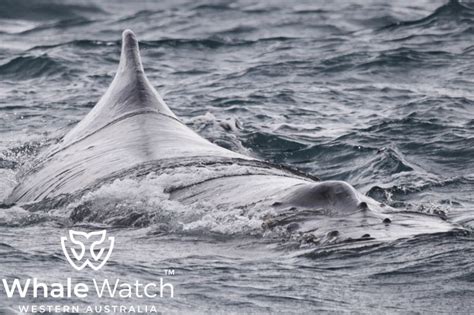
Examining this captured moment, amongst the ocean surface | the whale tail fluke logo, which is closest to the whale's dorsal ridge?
the ocean surface

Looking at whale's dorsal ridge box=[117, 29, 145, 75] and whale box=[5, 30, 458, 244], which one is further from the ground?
whale's dorsal ridge box=[117, 29, 145, 75]

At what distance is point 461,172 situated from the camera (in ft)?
45.2

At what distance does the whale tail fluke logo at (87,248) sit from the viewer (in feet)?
27.6

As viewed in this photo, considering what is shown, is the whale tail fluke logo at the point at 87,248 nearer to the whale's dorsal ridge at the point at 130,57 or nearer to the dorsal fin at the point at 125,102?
the dorsal fin at the point at 125,102

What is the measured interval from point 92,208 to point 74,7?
21.1 m

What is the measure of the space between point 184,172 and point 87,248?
175cm

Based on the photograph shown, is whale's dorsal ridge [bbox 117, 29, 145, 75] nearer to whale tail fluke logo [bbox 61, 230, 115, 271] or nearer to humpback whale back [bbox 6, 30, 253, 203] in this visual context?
humpback whale back [bbox 6, 30, 253, 203]

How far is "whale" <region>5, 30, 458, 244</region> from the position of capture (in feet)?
28.2

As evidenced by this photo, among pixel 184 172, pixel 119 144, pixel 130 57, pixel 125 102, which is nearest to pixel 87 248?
pixel 184 172

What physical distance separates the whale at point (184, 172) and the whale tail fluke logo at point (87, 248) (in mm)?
905

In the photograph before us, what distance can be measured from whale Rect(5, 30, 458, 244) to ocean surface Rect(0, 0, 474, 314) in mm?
245

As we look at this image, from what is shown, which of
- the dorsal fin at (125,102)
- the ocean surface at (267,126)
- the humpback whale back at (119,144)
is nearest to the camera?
the ocean surface at (267,126)

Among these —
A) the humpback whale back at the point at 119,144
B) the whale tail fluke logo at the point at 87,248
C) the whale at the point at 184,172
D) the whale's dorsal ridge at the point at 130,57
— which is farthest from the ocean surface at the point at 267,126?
the whale's dorsal ridge at the point at 130,57

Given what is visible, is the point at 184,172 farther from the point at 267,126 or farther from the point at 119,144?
the point at 267,126
